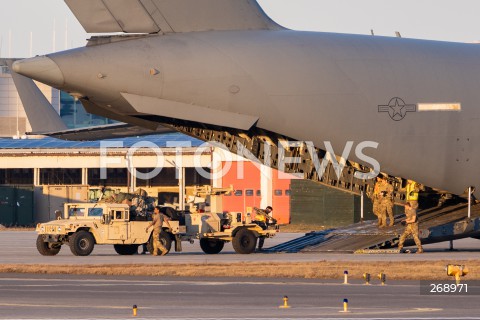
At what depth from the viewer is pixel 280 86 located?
27.2 metres

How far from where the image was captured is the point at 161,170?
249 feet

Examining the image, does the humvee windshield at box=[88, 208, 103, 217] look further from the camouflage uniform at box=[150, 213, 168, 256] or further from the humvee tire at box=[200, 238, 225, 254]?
the humvee tire at box=[200, 238, 225, 254]

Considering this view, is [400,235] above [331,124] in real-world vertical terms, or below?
below

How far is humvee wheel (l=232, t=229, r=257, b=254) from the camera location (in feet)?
104

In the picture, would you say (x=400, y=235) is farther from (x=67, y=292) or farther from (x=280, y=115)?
(x=67, y=292)

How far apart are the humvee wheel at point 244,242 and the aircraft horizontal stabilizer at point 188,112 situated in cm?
545

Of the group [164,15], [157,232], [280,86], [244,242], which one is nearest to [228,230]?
[244,242]

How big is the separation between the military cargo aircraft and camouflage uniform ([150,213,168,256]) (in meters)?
2.61

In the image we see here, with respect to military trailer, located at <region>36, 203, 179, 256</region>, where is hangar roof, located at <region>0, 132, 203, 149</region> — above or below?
above

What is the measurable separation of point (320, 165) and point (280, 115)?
2.98m

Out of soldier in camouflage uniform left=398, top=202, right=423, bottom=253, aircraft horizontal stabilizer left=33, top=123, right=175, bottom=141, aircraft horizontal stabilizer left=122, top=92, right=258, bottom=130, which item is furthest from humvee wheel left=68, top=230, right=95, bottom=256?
soldier in camouflage uniform left=398, top=202, right=423, bottom=253

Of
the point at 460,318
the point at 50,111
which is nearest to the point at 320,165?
the point at 460,318

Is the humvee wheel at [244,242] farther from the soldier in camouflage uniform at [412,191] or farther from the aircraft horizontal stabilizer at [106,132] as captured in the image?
the soldier in camouflage uniform at [412,191]

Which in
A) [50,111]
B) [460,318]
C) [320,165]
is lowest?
[460,318]
